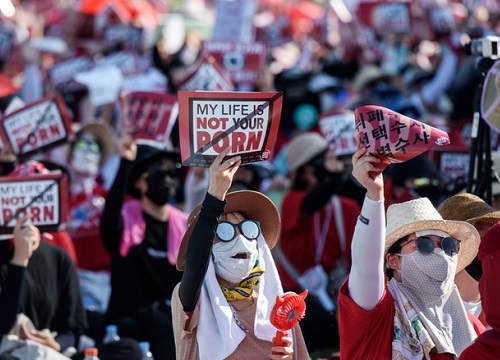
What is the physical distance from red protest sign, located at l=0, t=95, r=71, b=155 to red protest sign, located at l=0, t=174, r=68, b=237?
136 cm

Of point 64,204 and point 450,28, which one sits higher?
point 450,28

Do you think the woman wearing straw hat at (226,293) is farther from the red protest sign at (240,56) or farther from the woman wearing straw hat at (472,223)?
the red protest sign at (240,56)

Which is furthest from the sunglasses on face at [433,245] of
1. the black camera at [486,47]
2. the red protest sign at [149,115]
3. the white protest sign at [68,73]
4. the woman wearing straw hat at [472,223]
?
the white protest sign at [68,73]

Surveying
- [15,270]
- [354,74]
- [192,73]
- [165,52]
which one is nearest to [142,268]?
[15,270]

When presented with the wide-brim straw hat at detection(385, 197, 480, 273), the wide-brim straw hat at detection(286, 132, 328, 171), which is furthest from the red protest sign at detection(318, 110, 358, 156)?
the wide-brim straw hat at detection(385, 197, 480, 273)

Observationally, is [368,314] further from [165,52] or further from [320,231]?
[165,52]

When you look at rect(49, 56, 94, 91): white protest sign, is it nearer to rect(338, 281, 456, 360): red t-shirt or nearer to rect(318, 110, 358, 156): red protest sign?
rect(318, 110, 358, 156): red protest sign

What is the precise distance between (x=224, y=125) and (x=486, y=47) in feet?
6.59

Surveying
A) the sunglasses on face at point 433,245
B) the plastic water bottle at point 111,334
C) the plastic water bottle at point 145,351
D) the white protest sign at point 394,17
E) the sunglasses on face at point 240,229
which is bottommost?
the plastic water bottle at point 111,334

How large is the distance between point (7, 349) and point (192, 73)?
339 cm

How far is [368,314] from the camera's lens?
4648mm

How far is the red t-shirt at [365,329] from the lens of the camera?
4.65 metres

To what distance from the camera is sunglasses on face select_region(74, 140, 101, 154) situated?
31.9ft

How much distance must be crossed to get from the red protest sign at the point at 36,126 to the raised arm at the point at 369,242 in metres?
4.27
